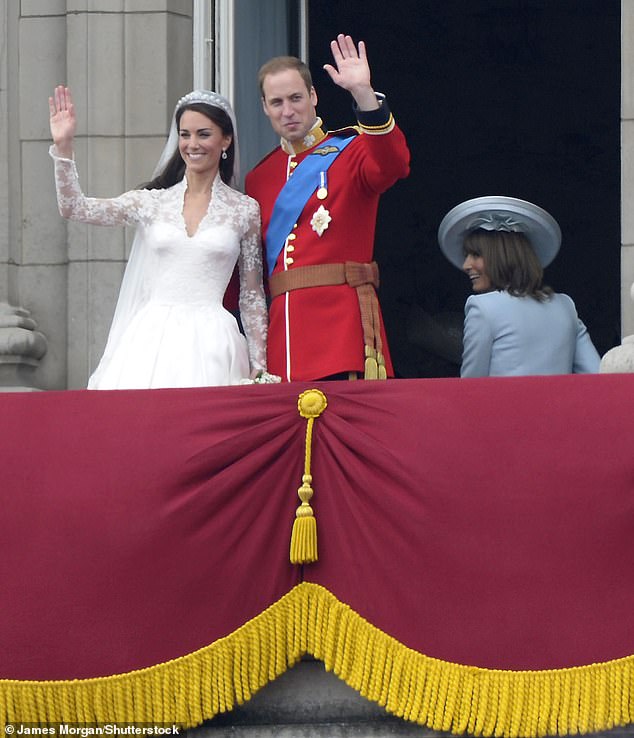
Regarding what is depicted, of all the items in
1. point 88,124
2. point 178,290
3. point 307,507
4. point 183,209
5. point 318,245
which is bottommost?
point 307,507

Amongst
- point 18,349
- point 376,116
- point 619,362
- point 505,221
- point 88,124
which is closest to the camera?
point 376,116

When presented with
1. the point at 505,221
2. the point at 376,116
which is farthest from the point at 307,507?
the point at 505,221

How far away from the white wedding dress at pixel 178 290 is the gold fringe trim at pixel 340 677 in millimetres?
970

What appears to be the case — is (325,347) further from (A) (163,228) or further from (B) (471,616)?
(B) (471,616)

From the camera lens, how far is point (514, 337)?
20.2 ft

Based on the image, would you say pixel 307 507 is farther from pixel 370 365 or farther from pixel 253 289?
pixel 253 289

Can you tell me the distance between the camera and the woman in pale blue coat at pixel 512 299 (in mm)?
6156

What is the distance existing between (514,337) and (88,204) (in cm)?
146

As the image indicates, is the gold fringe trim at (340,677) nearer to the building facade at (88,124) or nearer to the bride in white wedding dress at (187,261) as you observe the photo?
the bride in white wedding dress at (187,261)

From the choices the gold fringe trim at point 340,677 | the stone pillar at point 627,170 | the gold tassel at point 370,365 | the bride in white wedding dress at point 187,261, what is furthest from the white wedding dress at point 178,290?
the stone pillar at point 627,170

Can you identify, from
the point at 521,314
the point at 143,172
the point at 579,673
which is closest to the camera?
the point at 579,673

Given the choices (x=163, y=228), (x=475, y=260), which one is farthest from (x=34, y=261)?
(x=475, y=260)

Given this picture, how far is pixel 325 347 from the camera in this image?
6.23 metres

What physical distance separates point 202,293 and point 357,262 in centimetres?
52
